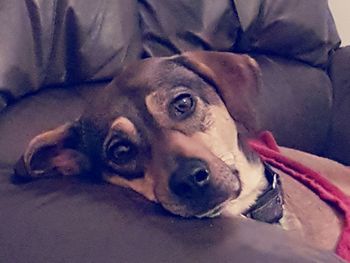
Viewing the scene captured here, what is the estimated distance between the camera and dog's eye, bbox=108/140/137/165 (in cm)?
167

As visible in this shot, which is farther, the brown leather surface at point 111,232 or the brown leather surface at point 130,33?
the brown leather surface at point 130,33

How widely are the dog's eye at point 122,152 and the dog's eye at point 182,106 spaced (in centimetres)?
11

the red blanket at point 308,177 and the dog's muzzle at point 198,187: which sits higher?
the dog's muzzle at point 198,187

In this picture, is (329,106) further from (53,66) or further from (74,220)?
(74,220)

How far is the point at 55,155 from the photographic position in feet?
5.51

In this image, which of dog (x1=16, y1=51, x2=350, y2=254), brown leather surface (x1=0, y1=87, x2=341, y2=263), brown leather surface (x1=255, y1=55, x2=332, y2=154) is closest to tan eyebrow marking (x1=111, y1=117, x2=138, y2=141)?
dog (x1=16, y1=51, x2=350, y2=254)

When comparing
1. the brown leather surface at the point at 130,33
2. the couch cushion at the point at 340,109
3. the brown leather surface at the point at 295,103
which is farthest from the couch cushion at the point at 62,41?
the couch cushion at the point at 340,109

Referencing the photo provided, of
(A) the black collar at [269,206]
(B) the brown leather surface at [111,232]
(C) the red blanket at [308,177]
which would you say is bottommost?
(C) the red blanket at [308,177]

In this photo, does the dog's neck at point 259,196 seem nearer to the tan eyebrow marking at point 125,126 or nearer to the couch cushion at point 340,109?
the tan eyebrow marking at point 125,126

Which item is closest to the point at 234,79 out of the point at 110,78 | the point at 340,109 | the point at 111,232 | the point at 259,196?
the point at 259,196

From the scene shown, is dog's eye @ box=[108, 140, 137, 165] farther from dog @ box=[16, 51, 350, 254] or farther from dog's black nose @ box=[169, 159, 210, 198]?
dog's black nose @ box=[169, 159, 210, 198]

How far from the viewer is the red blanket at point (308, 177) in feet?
5.90

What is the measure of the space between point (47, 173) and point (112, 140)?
15 cm

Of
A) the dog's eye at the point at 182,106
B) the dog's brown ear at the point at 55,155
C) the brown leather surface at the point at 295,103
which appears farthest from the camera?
the brown leather surface at the point at 295,103
